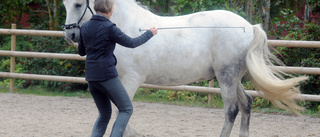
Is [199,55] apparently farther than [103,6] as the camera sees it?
Yes

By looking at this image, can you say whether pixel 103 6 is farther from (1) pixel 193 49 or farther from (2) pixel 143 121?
(2) pixel 143 121

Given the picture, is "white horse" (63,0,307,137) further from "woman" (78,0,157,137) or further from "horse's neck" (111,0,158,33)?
"woman" (78,0,157,137)

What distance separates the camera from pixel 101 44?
10.5 feet

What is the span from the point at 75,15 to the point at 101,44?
1013mm

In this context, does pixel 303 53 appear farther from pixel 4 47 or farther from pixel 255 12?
pixel 4 47

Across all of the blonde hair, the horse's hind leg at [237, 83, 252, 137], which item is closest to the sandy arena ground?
the horse's hind leg at [237, 83, 252, 137]

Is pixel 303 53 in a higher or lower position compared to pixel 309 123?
higher

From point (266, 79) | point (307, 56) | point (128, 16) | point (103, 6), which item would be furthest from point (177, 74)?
point (307, 56)

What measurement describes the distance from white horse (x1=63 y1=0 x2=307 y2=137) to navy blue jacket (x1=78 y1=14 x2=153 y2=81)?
0.81 metres

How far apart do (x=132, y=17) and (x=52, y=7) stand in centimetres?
710

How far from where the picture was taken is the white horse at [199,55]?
4.07 metres

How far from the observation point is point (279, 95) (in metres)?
4.15

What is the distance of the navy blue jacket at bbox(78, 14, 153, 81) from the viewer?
318cm

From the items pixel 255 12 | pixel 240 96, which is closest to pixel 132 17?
pixel 240 96
